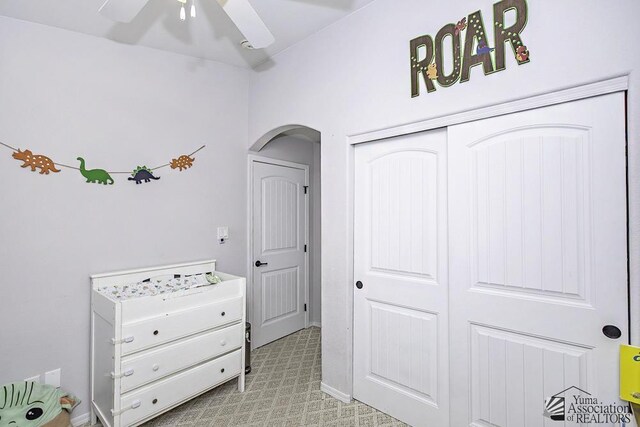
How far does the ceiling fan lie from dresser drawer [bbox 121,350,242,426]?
82.5 inches

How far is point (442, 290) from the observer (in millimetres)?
1924

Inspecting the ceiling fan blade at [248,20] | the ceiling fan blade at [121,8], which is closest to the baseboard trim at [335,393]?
the ceiling fan blade at [248,20]

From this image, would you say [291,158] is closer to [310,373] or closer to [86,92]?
[86,92]

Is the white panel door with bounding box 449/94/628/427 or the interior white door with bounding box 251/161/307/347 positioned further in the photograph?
the interior white door with bounding box 251/161/307/347

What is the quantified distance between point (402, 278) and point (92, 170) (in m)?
2.32

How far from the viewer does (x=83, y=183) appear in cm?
226

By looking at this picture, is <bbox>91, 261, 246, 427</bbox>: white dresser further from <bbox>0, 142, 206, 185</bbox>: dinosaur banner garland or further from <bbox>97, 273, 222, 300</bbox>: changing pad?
<bbox>0, 142, 206, 185</bbox>: dinosaur banner garland

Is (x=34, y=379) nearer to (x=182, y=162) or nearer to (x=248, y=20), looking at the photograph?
(x=182, y=162)

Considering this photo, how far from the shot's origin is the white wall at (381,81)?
1.38 meters

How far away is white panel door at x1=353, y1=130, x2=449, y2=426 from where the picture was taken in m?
1.95

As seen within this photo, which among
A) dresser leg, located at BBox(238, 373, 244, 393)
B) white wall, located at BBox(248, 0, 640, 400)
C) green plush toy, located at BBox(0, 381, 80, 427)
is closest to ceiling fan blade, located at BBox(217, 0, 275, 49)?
white wall, located at BBox(248, 0, 640, 400)

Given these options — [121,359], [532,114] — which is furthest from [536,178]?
[121,359]

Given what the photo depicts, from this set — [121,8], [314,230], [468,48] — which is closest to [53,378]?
[121,8]

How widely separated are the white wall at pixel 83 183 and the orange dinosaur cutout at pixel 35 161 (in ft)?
0.12
